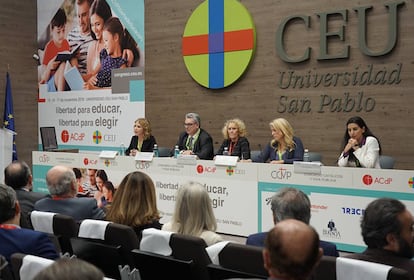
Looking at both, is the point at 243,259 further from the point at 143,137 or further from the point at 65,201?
the point at 143,137

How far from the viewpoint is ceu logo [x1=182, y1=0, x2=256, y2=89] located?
312 inches

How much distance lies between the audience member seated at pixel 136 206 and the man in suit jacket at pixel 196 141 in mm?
3121

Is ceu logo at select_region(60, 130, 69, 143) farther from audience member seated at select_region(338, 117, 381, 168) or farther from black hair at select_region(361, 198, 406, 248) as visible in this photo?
black hair at select_region(361, 198, 406, 248)

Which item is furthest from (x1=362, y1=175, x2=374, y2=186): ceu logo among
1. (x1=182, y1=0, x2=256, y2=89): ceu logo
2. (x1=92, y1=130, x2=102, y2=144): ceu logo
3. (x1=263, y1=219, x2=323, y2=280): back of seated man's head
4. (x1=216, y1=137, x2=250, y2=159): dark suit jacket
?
(x1=92, y1=130, x2=102, y2=144): ceu logo

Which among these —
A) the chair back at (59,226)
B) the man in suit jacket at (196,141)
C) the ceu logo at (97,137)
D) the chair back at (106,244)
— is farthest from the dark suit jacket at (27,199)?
the ceu logo at (97,137)

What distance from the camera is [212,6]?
27.2 feet

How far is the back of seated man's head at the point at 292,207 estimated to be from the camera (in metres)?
2.82

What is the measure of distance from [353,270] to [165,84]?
283 inches

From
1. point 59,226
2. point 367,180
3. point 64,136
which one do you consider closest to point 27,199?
point 59,226

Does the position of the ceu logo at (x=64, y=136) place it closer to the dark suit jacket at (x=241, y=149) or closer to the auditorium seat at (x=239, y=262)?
the dark suit jacket at (x=241, y=149)

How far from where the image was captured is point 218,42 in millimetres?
8172

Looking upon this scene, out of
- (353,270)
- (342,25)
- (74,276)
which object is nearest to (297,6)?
(342,25)

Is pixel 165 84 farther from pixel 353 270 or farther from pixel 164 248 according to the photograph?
pixel 353 270

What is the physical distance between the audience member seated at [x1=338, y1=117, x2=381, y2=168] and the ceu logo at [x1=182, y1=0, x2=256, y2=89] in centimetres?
261
